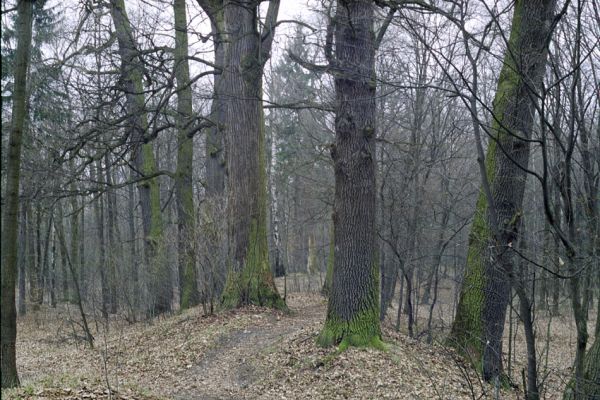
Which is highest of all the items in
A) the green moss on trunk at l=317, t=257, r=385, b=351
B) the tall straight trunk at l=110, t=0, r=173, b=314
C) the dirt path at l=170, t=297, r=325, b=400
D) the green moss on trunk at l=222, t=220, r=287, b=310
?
the tall straight trunk at l=110, t=0, r=173, b=314

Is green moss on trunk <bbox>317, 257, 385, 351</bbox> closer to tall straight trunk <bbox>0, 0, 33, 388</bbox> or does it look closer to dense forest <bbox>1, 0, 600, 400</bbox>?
dense forest <bbox>1, 0, 600, 400</bbox>

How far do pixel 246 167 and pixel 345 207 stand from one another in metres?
4.52

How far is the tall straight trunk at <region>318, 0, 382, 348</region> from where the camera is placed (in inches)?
353

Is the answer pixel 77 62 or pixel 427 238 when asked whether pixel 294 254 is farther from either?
pixel 77 62

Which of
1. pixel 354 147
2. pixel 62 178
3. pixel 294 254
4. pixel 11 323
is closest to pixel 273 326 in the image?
pixel 354 147

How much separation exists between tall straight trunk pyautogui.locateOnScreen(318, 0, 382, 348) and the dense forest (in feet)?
0.10

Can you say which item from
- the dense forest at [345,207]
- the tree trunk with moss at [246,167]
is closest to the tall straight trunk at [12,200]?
the dense forest at [345,207]

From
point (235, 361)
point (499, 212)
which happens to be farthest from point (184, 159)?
point (499, 212)

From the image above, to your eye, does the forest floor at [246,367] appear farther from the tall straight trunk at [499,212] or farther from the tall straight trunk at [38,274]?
the tall straight trunk at [38,274]

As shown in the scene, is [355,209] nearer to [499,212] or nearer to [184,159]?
[499,212]

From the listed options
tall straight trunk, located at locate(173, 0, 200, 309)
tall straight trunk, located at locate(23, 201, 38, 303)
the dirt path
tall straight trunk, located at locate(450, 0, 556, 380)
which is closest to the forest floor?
the dirt path

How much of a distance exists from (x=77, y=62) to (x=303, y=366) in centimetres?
990

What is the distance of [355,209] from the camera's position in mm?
9125

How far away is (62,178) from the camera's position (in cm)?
1386
